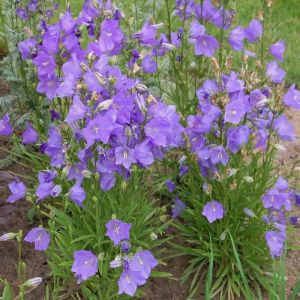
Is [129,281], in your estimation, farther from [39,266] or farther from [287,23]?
[287,23]

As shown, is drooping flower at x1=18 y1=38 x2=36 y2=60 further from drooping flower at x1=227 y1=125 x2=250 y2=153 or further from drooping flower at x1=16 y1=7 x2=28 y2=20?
drooping flower at x1=227 y1=125 x2=250 y2=153

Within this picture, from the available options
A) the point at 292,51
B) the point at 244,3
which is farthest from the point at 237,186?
the point at 244,3

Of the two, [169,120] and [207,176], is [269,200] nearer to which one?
[207,176]

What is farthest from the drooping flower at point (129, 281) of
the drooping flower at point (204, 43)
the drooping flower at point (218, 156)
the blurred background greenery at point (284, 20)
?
the blurred background greenery at point (284, 20)

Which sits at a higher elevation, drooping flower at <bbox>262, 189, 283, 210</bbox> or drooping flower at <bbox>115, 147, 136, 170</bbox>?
drooping flower at <bbox>115, 147, 136, 170</bbox>

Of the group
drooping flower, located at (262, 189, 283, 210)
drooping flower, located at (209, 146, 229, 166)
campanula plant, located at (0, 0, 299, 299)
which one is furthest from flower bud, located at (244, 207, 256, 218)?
drooping flower, located at (209, 146, 229, 166)

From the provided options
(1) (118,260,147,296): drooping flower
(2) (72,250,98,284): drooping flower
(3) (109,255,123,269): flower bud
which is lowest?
(1) (118,260,147,296): drooping flower

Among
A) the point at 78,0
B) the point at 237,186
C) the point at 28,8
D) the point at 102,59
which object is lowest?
the point at 78,0
